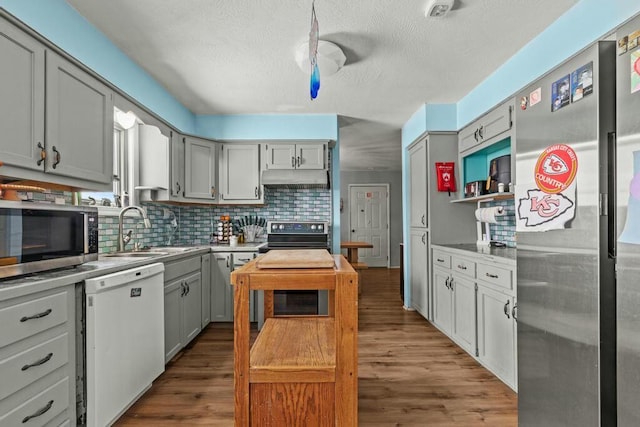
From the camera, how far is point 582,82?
4.13 feet

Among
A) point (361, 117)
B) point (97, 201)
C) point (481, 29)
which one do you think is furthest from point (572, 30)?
point (97, 201)

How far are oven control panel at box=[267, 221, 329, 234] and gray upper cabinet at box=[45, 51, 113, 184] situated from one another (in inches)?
75.6

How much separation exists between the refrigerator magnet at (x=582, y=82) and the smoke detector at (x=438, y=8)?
0.94m

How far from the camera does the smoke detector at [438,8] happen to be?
1.89 m

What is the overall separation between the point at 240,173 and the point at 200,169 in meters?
0.46

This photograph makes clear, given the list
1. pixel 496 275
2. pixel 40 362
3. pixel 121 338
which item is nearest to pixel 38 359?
pixel 40 362

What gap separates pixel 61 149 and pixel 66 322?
3.10 ft

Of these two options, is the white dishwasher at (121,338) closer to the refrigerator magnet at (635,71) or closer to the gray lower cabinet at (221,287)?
the gray lower cabinet at (221,287)

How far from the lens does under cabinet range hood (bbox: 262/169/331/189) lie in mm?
3650

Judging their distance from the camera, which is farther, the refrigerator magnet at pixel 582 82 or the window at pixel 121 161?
the window at pixel 121 161

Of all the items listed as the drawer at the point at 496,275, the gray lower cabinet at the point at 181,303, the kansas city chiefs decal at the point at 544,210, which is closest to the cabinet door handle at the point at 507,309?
the drawer at the point at 496,275

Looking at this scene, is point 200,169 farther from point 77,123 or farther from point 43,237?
point 43,237

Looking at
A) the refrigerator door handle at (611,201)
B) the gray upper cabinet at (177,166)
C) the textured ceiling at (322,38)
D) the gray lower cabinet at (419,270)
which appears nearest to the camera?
the refrigerator door handle at (611,201)

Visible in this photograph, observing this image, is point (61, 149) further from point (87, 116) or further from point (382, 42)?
point (382, 42)
